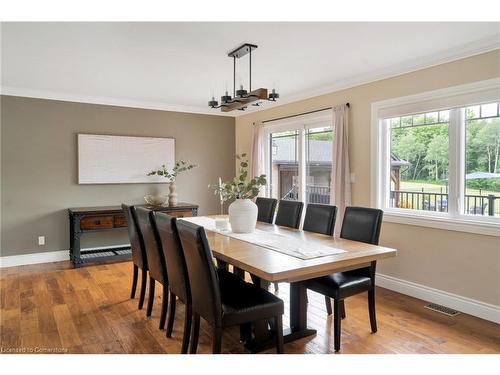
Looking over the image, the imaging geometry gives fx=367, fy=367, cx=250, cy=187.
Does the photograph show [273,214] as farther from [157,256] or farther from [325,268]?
[325,268]

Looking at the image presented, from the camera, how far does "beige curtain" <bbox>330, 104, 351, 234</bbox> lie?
4352mm

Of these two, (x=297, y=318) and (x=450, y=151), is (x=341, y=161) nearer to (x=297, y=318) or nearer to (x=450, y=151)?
(x=450, y=151)

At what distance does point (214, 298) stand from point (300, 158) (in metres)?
3.49

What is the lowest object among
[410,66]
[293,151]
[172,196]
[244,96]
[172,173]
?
[172,196]

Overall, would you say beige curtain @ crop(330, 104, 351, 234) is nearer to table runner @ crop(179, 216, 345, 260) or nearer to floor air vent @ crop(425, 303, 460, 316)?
floor air vent @ crop(425, 303, 460, 316)

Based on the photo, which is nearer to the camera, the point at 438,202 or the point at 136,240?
the point at 136,240

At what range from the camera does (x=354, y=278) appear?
2.79m

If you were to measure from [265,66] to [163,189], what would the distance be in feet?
9.81

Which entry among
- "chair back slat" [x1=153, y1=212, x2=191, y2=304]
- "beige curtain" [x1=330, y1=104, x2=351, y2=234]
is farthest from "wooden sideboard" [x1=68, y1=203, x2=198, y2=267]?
"chair back slat" [x1=153, y1=212, x2=191, y2=304]

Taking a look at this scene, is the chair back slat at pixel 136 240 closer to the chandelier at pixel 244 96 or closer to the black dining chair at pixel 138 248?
the black dining chair at pixel 138 248

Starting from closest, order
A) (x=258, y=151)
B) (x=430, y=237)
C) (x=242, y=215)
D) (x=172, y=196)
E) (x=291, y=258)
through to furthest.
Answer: (x=291, y=258) → (x=242, y=215) → (x=430, y=237) → (x=172, y=196) → (x=258, y=151)

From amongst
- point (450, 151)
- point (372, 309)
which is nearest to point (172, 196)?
point (372, 309)

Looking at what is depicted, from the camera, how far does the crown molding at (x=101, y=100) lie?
481 centimetres

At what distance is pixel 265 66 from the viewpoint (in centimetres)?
374
